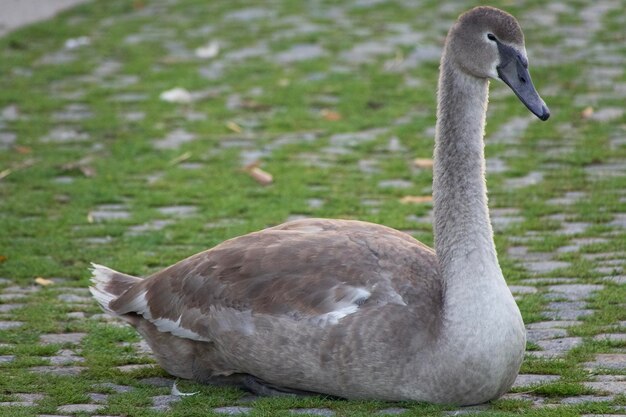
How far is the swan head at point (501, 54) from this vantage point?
16.7 feet

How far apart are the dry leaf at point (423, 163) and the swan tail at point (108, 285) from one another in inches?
143

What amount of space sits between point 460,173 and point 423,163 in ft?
12.5

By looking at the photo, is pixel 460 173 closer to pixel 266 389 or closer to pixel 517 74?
pixel 517 74

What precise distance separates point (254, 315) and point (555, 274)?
230 cm

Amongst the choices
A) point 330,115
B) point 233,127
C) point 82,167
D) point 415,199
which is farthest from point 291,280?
point 330,115

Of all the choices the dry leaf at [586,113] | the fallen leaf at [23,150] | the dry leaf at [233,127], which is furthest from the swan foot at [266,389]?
the dry leaf at [586,113]

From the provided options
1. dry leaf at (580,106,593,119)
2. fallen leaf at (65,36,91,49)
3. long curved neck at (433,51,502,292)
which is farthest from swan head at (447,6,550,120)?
fallen leaf at (65,36,91,49)

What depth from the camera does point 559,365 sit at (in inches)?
210

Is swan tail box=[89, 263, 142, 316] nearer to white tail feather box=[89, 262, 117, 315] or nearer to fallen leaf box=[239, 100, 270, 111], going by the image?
white tail feather box=[89, 262, 117, 315]

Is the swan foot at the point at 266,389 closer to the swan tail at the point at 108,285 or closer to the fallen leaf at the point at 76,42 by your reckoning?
the swan tail at the point at 108,285

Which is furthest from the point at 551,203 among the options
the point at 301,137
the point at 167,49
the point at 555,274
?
the point at 167,49

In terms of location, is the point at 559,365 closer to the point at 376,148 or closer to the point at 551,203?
the point at 551,203

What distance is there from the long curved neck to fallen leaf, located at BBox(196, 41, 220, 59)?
24.4ft

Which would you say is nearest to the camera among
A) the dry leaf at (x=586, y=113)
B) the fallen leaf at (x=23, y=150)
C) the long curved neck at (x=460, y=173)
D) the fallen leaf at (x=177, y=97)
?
the long curved neck at (x=460, y=173)
